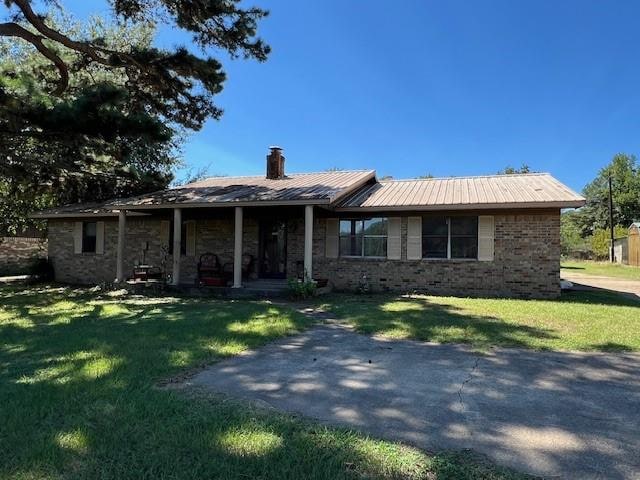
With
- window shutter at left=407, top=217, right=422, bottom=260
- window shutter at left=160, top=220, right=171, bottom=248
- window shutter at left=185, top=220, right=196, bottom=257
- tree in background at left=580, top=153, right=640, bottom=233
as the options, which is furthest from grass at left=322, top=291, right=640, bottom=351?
tree in background at left=580, top=153, right=640, bottom=233

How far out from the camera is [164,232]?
53.0 ft

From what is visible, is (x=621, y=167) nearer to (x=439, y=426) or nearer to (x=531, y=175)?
(x=531, y=175)

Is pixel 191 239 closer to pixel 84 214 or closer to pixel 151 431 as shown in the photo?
pixel 84 214

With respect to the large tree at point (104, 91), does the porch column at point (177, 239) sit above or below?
below

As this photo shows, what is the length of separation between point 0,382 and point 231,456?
310 cm

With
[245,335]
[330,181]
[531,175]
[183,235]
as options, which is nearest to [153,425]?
[245,335]

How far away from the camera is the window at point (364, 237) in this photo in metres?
13.7

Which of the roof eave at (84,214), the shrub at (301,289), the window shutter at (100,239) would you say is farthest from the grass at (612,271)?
the window shutter at (100,239)

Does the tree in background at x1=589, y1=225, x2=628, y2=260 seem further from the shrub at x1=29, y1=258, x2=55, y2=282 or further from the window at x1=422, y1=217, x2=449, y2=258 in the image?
the shrub at x1=29, y1=258, x2=55, y2=282

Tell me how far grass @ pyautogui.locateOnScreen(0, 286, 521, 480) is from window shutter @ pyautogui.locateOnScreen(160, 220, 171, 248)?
32.7ft

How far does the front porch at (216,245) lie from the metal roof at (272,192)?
47 cm

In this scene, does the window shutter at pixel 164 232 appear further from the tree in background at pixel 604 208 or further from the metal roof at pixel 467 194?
the tree in background at pixel 604 208

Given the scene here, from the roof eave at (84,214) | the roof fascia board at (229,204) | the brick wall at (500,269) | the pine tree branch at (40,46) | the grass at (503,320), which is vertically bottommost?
the grass at (503,320)

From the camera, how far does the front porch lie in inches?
555
